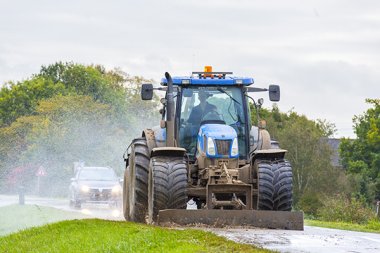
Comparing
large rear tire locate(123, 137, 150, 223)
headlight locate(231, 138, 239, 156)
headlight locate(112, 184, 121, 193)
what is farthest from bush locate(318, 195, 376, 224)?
headlight locate(231, 138, 239, 156)

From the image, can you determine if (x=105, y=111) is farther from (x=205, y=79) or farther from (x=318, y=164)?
(x=205, y=79)

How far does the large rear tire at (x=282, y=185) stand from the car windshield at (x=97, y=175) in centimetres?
2051

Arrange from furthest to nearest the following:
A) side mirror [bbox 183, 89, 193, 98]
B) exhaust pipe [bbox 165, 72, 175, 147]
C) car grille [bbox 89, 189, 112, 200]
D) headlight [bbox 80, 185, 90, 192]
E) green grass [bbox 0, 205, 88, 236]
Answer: headlight [bbox 80, 185, 90, 192]
car grille [bbox 89, 189, 112, 200]
green grass [bbox 0, 205, 88, 236]
side mirror [bbox 183, 89, 193, 98]
exhaust pipe [bbox 165, 72, 175, 147]

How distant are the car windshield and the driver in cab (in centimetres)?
1872

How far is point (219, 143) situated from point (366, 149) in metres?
85.2

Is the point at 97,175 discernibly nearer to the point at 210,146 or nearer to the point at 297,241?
the point at 210,146

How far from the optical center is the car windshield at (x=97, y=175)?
40.0m

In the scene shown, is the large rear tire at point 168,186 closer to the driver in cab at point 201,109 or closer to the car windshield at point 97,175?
the driver in cab at point 201,109

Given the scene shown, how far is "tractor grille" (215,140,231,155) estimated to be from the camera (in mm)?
20266

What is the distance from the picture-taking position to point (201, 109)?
21.6 meters

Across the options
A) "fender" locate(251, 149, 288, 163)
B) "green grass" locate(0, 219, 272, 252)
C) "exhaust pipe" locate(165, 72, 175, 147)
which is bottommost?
"green grass" locate(0, 219, 272, 252)

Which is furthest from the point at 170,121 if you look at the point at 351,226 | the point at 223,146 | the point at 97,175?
the point at 97,175

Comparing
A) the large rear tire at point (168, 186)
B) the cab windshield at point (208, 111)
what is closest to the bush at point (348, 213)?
the cab windshield at point (208, 111)

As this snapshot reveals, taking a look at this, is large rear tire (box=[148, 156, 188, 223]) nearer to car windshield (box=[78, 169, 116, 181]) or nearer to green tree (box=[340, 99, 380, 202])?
car windshield (box=[78, 169, 116, 181])
